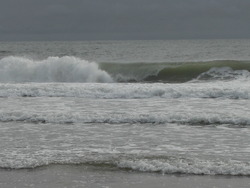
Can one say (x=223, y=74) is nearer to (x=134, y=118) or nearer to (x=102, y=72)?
(x=102, y=72)

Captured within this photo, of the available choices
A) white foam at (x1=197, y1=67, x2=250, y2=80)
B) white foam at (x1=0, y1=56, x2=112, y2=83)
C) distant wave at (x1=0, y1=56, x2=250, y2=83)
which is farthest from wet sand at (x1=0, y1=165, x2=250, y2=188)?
white foam at (x1=0, y1=56, x2=112, y2=83)

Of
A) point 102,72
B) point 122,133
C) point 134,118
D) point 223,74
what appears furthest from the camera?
point 102,72

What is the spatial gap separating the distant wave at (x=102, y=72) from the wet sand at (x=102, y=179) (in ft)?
59.7

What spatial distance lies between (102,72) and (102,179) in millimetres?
19753


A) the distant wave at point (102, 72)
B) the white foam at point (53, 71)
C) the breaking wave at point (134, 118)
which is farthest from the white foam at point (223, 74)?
the breaking wave at point (134, 118)

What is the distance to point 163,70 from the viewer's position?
2828 centimetres

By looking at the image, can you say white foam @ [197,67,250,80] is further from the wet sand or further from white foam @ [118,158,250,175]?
the wet sand

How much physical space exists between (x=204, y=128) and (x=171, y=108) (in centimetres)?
262

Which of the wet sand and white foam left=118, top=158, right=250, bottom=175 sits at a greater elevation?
white foam left=118, top=158, right=250, bottom=175

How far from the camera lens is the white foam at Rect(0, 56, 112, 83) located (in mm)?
26344

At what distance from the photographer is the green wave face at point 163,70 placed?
26625 mm

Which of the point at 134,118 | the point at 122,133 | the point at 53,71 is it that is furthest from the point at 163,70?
the point at 122,133

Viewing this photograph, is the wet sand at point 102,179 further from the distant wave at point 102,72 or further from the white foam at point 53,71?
the white foam at point 53,71

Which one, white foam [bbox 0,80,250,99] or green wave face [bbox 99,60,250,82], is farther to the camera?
green wave face [bbox 99,60,250,82]
